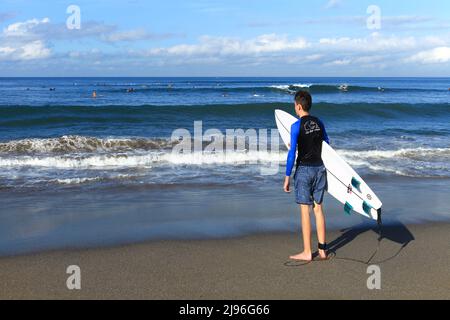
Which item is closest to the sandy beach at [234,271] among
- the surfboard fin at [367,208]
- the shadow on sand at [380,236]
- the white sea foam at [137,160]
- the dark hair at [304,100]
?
the shadow on sand at [380,236]

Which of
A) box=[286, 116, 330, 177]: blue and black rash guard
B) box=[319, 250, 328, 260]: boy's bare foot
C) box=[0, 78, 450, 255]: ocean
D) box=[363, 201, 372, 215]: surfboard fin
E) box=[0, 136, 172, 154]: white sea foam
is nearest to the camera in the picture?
box=[286, 116, 330, 177]: blue and black rash guard

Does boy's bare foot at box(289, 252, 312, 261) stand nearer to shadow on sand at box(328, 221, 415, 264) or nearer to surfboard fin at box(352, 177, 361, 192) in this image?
shadow on sand at box(328, 221, 415, 264)

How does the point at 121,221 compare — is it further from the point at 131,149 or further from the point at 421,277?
the point at 131,149

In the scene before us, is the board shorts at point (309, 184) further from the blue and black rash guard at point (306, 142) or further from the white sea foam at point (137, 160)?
the white sea foam at point (137, 160)

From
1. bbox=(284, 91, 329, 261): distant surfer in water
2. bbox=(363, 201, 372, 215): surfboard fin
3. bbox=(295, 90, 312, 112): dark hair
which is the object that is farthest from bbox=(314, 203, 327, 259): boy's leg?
bbox=(295, 90, 312, 112): dark hair

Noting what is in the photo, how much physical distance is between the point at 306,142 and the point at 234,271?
1.45 m

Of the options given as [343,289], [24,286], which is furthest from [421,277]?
[24,286]

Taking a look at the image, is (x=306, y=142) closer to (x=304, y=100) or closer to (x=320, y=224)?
(x=304, y=100)

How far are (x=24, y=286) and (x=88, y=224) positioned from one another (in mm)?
2005

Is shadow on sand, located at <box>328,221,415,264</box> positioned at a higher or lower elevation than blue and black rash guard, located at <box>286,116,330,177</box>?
lower

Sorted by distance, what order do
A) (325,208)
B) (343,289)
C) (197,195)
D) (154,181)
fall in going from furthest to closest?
(154,181), (197,195), (325,208), (343,289)

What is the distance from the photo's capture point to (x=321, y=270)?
4688 millimetres

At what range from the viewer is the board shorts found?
489 cm

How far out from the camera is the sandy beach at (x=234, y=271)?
4.16 metres
